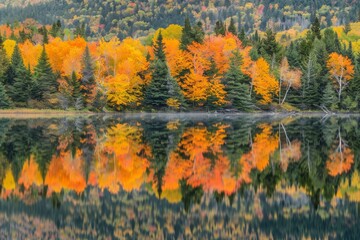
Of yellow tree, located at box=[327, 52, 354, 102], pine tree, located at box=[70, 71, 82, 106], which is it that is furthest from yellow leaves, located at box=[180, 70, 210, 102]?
yellow tree, located at box=[327, 52, 354, 102]

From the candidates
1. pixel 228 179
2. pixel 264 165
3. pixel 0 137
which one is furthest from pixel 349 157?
pixel 0 137

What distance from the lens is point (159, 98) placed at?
96.1 metres

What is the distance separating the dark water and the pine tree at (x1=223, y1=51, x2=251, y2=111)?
5804 cm

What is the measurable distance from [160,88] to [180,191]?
73.0 m

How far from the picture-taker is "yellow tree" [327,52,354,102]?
4107 inches

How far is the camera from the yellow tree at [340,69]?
104m

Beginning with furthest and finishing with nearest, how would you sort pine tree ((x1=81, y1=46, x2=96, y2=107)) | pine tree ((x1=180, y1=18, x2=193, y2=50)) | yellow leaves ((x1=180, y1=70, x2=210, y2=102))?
pine tree ((x1=180, y1=18, x2=193, y2=50))
yellow leaves ((x1=180, y1=70, x2=210, y2=102))
pine tree ((x1=81, y1=46, x2=96, y2=107))

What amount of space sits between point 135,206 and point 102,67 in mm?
85035

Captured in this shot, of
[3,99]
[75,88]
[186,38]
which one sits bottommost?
[3,99]

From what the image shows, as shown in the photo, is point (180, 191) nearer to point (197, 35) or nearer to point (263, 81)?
point (263, 81)

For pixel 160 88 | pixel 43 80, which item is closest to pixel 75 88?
pixel 43 80

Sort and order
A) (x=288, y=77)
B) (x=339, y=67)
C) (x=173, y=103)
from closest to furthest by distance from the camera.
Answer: (x=173, y=103) < (x=288, y=77) < (x=339, y=67)

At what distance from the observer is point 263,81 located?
101m

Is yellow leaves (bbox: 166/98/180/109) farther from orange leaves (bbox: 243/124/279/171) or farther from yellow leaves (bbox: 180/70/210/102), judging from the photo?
orange leaves (bbox: 243/124/279/171)
